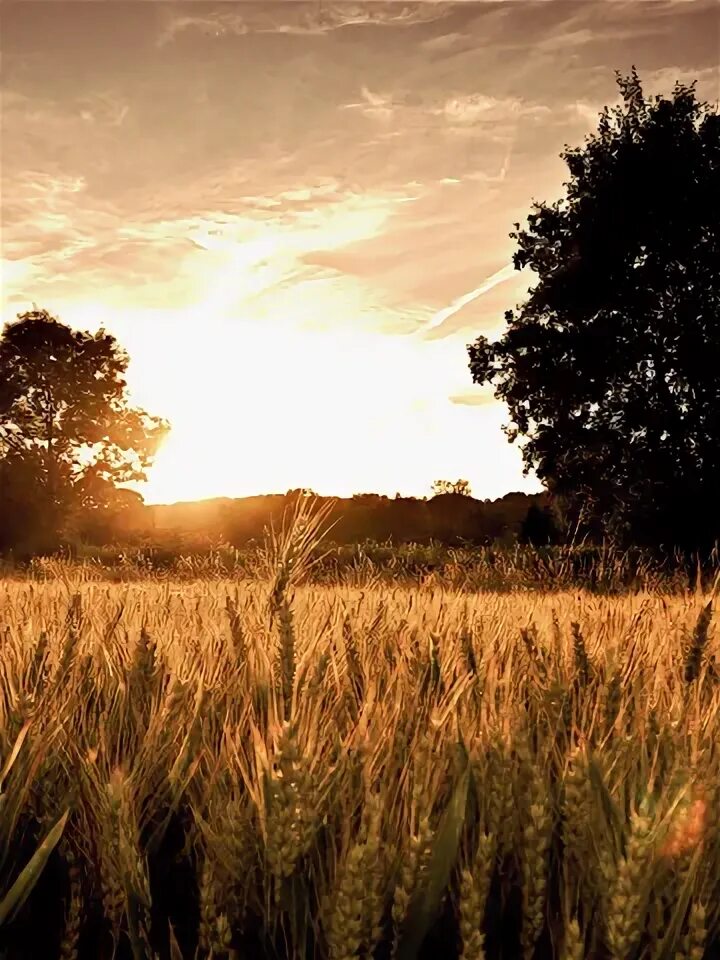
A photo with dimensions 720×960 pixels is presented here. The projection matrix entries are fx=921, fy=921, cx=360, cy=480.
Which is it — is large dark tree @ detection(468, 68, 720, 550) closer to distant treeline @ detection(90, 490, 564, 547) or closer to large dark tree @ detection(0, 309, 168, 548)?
distant treeline @ detection(90, 490, 564, 547)

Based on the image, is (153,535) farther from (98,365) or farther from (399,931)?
(399,931)

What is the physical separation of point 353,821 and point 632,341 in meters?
22.3

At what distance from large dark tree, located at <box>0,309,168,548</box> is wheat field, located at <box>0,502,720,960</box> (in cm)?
3043

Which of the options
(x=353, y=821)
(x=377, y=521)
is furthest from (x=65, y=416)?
(x=353, y=821)

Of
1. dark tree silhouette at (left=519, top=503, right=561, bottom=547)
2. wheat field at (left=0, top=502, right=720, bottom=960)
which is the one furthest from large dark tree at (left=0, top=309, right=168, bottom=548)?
wheat field at (left=0, top=502, right=720, bottom=960)

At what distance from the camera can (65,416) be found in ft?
111

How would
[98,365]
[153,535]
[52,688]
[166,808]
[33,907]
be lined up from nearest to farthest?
[33,907] < [166,808] < [52,688] < [153,535] < [98,365]

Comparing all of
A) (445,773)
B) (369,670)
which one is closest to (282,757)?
(445,773)

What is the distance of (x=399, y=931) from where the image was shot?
1292mm

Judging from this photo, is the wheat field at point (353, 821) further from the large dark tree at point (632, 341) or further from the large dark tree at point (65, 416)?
the large dark tree at point (65, 416)

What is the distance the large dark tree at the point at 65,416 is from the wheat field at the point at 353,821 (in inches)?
1198

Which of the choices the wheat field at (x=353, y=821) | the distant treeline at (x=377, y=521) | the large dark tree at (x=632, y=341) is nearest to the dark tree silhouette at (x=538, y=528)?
the distant treeline at (x=377, y=521)

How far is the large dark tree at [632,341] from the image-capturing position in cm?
2125

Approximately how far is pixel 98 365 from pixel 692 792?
35814mm
